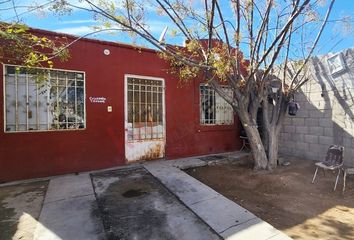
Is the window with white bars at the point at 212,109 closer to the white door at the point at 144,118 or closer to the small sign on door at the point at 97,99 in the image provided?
the white door at the point at 144,118

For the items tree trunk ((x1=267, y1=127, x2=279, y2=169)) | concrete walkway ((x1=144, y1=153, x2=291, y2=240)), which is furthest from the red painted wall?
tree trunk ((x1=267, y1=127, x2=279, y2=169))

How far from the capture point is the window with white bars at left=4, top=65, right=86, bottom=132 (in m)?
5.71

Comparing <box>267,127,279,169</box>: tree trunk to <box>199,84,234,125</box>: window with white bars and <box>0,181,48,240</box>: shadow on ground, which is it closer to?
<box>199,84,234,125</box>: window with white bars

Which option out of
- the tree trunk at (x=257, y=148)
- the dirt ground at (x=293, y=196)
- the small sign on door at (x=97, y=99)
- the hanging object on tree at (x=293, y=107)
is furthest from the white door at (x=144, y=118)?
the hanging object on tree at (x=293, y=107)

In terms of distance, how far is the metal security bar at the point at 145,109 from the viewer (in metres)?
7.28

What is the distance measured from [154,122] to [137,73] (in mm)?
1537

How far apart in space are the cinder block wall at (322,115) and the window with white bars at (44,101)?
21.1 ft

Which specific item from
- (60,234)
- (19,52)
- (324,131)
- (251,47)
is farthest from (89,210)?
(324,131)

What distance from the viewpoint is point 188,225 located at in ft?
12.2

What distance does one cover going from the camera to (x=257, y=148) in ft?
22.1

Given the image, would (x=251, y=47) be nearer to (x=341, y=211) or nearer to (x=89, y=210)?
(x=341, y=211)

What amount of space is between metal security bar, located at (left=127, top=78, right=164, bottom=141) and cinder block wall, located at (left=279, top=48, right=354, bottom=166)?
4294mm

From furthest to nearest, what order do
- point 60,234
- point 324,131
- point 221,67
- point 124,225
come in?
point 324,131 < point 221,67 < point 124,225 < point 60,234

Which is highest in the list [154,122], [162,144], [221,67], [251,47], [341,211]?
[251,47]
